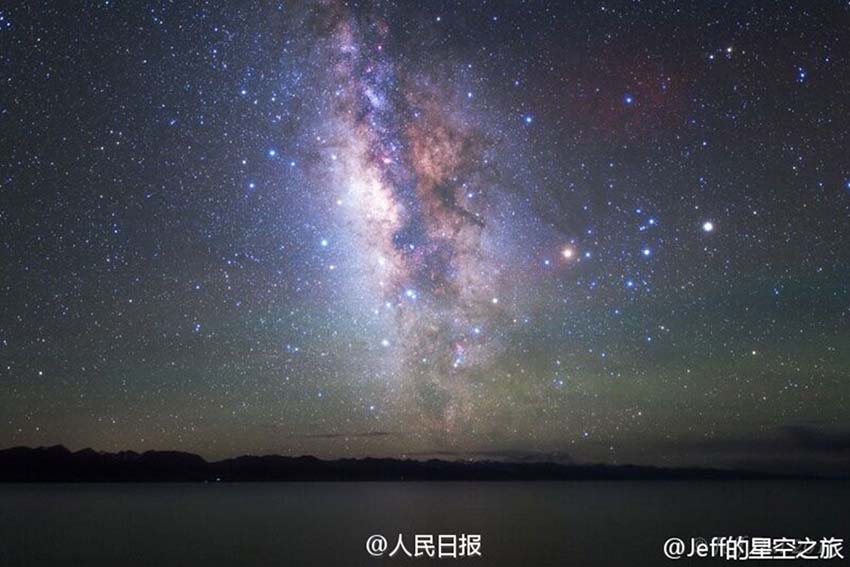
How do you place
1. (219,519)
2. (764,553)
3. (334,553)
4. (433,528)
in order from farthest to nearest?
(219,519), (433,528), (334,553), (764,553)

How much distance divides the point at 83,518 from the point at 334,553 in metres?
31.6

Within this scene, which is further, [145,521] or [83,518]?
[83,518]

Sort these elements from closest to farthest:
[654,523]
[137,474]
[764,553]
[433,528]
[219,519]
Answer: [764,553]
[433,528]
[654,523]
[219,519]
[137,474]

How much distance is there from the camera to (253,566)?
92.5ft

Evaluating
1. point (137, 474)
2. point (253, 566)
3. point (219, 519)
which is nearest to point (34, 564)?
point (253, 566)

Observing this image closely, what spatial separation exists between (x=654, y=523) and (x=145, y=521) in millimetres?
Result: 32543

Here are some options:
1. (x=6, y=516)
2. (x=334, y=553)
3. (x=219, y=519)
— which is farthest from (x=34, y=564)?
(x=6, y=516)

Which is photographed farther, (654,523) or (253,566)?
(654,523)

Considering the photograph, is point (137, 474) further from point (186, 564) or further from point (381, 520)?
point (186, 564)

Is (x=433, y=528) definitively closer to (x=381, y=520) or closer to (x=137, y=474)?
(x=381, y=520)

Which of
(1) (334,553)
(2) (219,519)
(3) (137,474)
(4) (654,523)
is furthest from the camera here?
(3) (137,474)

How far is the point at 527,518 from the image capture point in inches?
2200

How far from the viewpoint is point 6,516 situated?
2282 inches

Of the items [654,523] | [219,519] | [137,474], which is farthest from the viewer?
[137,474]
